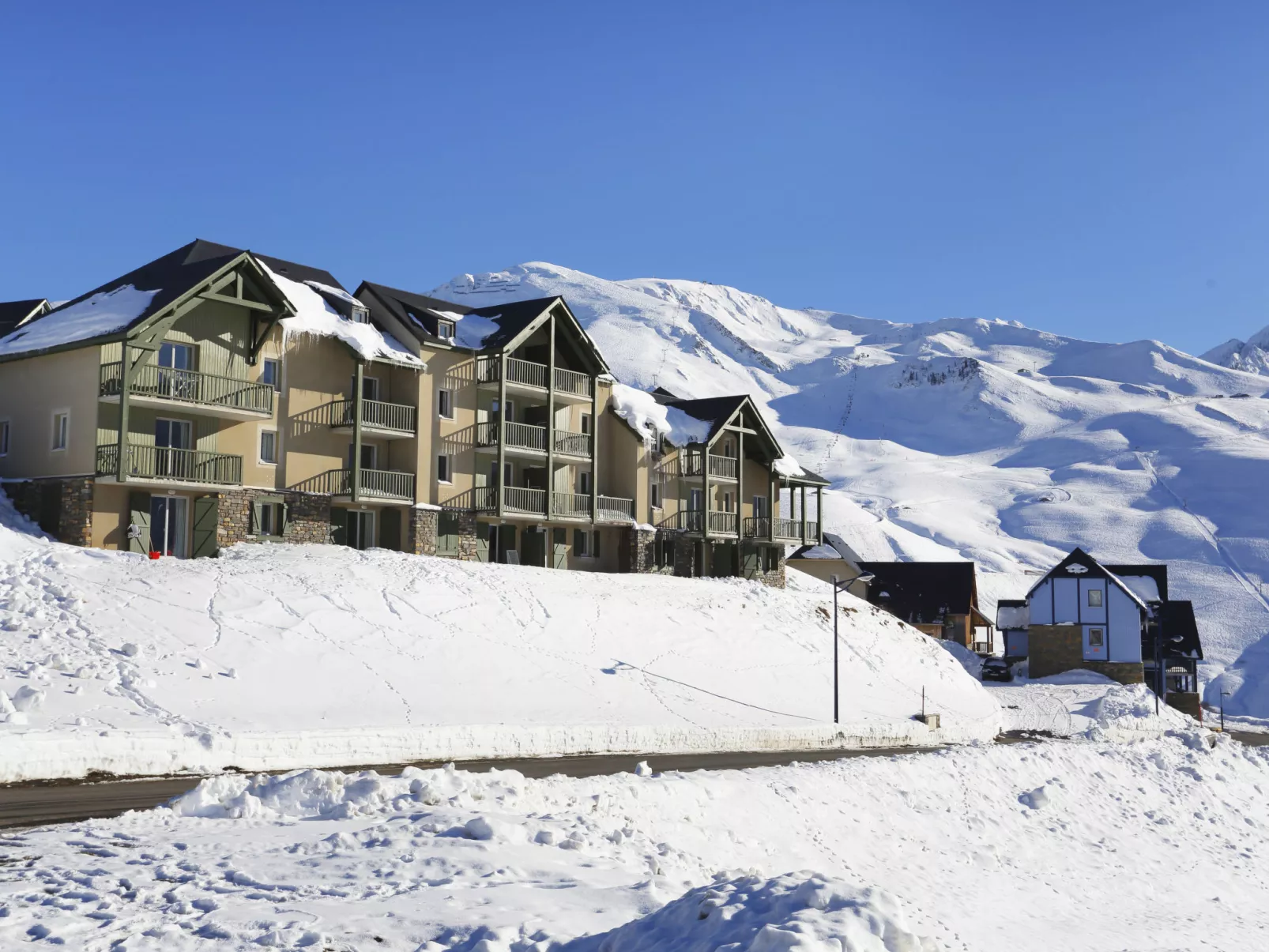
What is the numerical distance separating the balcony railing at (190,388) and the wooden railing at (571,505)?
14647 millimetres

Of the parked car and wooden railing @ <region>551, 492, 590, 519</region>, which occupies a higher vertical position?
wooden railing @ <region>551, 492, 590, 519</region>

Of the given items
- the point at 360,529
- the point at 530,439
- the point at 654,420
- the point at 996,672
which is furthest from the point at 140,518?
the point at 996,672

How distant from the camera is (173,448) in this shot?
130ft

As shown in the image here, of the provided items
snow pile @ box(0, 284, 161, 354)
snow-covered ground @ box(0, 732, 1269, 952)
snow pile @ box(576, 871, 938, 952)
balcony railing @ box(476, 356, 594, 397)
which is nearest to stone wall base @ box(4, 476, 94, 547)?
snow pile @ box(0, 284, 161, 354)

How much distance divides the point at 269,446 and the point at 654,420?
2165 cm

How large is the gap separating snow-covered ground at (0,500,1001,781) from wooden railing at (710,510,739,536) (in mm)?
7577

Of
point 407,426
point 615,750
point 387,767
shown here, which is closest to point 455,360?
point 407,426

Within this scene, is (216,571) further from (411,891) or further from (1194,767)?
(1194,767)

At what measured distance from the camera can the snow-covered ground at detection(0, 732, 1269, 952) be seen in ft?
36.3

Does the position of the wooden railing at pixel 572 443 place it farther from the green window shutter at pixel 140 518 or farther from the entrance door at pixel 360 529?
the green window shutter at pixel 140 518

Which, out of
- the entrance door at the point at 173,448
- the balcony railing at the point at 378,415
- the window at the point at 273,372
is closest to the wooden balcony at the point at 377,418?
the balcony railing at the point at 378,415

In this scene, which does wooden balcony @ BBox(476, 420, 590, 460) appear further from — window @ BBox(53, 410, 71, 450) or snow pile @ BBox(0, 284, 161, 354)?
window @ BBox(53, 410, 71, 450)

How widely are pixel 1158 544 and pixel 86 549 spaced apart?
147748 mm

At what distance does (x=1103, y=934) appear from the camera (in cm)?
2425
